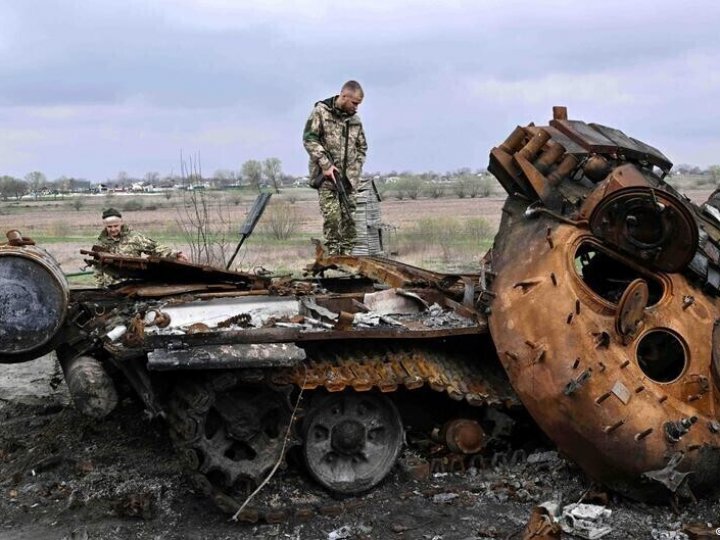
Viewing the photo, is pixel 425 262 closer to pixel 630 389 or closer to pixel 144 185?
pixel 630 389

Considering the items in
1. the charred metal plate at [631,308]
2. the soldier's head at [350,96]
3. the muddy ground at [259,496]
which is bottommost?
the muddy ground at [259,496]

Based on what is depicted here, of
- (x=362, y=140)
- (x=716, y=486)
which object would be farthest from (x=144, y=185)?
(x=716, y=486)

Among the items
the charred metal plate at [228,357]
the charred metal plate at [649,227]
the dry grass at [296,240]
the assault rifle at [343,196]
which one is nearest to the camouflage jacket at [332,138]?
the assault rifle at [343,196]

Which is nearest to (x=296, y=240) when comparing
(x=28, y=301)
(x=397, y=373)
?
(x=397, y=373)

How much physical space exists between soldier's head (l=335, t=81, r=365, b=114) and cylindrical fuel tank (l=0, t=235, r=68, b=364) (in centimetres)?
400

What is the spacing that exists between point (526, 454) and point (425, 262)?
1427 centimetres

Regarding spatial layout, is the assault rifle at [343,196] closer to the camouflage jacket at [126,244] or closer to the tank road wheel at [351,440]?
the camouflage jacket at [126,244]

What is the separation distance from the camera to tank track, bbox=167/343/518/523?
20.4 feet

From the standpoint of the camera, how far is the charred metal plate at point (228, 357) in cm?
599

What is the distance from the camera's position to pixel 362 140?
1007 centimetres

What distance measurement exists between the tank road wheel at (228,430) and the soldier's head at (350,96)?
13.2 feet

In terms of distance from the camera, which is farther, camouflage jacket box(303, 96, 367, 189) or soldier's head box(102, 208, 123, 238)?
soldier's head box(102, 208, 123, 238)

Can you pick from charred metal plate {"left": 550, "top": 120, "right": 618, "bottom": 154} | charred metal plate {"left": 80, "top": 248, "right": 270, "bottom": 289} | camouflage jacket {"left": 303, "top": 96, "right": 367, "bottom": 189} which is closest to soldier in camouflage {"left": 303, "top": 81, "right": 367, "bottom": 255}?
camouflage jacket {"left": 303, "top": 96, "right": 367, "bottom": 189}

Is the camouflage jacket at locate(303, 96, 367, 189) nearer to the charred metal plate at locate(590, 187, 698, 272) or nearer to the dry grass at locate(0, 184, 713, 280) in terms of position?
the charred metal plate at locate(590, 187, 698, 272)
